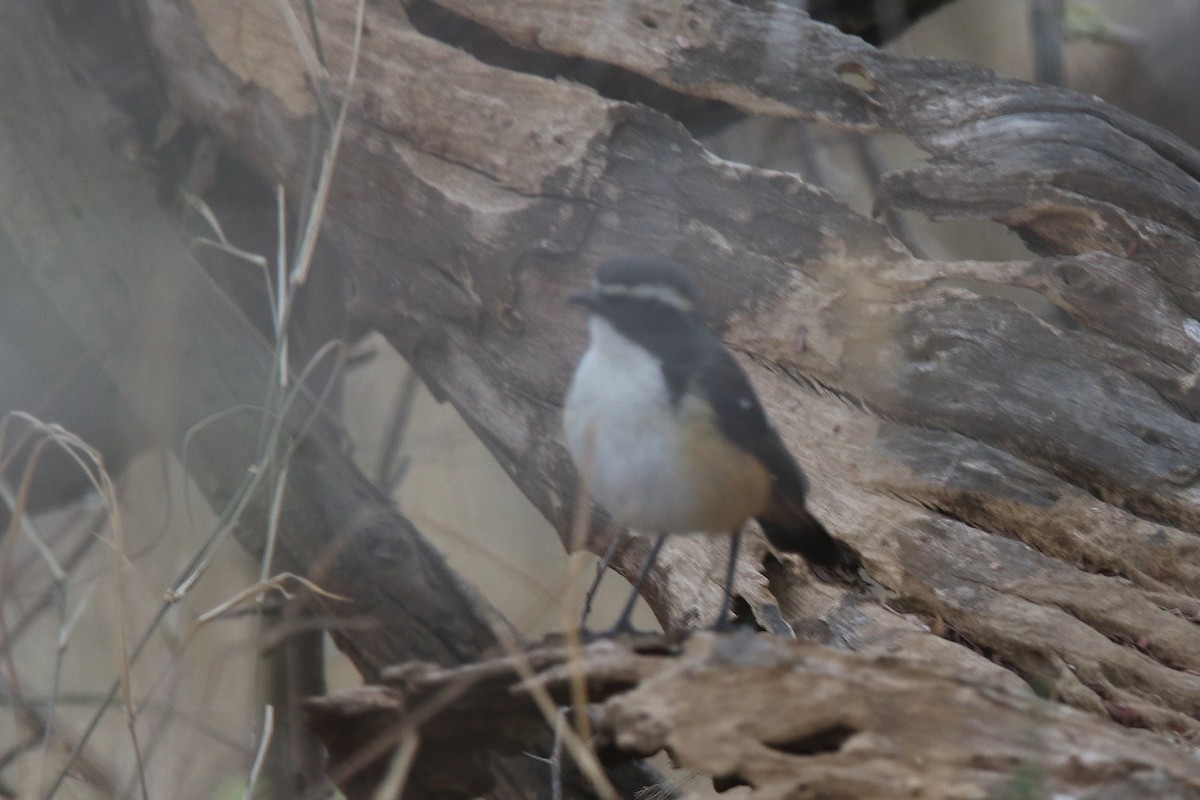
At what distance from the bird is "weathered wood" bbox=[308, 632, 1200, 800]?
1.28ft

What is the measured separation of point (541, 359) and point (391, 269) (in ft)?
2.49

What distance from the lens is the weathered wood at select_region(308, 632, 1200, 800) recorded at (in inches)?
78.6

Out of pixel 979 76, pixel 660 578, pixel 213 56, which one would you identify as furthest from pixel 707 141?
pixel 660 578

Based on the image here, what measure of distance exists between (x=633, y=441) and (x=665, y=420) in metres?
0.08

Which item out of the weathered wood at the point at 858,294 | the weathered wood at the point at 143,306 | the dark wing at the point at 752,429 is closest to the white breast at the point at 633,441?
the dark wing at the point at 752,429

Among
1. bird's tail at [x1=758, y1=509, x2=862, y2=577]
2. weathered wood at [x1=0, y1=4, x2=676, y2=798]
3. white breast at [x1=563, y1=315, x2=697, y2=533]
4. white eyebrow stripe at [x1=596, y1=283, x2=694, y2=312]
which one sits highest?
white eyebrow stripe at [x1=596, y1=283, x2=694, y2=312]

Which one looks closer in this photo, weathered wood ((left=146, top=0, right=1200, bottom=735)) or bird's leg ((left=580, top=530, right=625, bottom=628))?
bird's leg ((left=580, top=530, right=625, bottom=628))

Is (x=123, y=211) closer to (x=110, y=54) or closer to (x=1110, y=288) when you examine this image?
(x=110, y=54)

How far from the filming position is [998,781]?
1995mm

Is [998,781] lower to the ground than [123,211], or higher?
higher

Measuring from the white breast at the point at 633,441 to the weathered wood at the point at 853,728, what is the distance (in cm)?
38

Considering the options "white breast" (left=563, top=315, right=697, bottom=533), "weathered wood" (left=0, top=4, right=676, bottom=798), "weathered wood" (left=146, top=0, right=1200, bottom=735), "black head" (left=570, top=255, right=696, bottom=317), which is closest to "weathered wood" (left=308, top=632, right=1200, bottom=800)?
"white breast" (left=563, top=315, right=697, bottom=533)

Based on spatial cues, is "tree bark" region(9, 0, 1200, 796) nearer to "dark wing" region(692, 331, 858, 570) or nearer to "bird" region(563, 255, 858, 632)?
"dark wing" region(692, 331, 858, 570)

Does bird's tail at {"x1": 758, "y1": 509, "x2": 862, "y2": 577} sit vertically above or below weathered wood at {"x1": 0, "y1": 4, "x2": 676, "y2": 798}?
above
